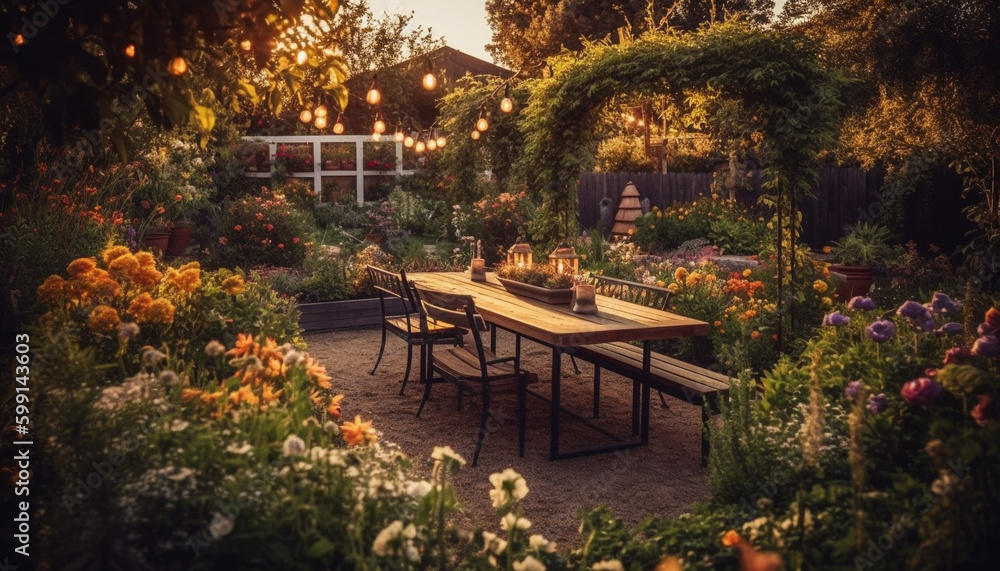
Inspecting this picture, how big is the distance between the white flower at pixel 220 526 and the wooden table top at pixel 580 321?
2.56 metres

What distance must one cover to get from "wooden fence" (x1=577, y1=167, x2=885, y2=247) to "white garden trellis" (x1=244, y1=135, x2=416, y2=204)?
5353mm

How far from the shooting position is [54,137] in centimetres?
204

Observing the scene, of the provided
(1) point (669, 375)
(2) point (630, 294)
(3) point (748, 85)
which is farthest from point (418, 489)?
(2) point (630, 294)

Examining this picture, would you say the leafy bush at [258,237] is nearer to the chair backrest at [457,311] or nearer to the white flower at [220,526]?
the chair backrest at [457,311]

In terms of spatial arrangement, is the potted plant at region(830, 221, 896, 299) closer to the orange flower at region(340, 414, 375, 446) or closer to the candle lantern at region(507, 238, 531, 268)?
the candle lantern at region(507, 238, 531, 268)

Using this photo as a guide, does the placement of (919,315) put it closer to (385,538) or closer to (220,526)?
(385,538)

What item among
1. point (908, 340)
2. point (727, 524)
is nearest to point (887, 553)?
point (727, 524)

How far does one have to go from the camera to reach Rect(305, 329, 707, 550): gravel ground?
394 cm

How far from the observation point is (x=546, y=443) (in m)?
4.95

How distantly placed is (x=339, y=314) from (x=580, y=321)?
4.71m

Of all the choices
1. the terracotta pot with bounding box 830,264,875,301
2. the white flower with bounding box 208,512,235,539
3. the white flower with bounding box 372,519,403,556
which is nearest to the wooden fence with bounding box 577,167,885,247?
the terracotta pot with bounding box 830,264,875,301

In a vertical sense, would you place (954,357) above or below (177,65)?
below

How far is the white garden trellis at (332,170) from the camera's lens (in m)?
17.1

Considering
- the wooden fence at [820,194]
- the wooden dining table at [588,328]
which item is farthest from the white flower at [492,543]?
the wooden fence at [820,194]
